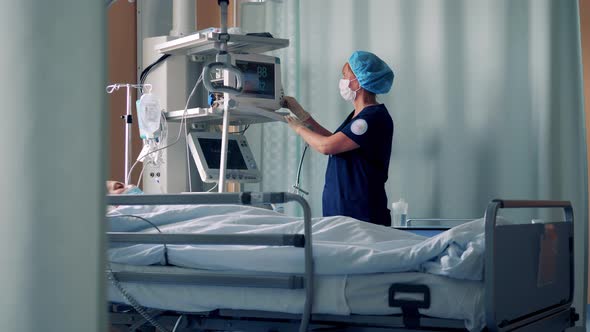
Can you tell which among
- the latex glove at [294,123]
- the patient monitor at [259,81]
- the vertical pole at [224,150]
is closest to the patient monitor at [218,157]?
the vertical pole at [224,150]

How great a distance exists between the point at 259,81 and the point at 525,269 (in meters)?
2.06

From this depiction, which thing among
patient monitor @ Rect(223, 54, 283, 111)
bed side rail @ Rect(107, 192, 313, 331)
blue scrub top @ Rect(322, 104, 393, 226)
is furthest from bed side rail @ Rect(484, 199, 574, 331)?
patient monitor @ Rect(223, 54, 283, 111)

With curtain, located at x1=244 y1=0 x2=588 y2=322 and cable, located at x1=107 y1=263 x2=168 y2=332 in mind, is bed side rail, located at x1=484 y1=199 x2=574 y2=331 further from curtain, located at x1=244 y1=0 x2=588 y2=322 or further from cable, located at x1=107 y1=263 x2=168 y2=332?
curtain, located at x1=244 y1=0 x2=588 y2=322

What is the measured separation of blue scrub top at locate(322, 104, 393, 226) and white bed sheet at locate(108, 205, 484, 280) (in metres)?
0.99

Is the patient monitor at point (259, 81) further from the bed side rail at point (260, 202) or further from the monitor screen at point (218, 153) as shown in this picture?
the bed side rail at point (260, 202)

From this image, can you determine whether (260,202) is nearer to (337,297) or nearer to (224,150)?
(337,297)

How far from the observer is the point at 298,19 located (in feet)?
15.0

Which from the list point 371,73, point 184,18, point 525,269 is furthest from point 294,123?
point 525,269

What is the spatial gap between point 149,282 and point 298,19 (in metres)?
2.74

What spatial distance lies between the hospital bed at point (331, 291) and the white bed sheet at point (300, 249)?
1.2 inches

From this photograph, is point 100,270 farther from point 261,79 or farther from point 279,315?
point 261,79

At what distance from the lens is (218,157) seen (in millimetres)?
3865

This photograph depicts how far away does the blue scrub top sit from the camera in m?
3.34

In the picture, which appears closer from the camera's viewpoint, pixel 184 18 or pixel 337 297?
pixel 337 297
